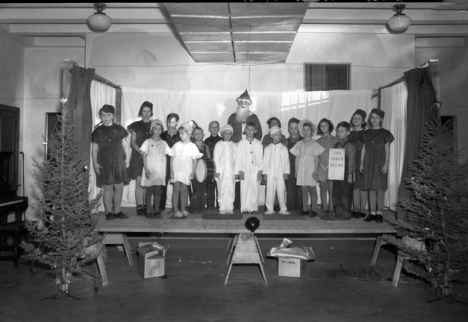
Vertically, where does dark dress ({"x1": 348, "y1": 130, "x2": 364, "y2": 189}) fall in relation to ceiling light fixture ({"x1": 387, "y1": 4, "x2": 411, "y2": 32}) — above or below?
below

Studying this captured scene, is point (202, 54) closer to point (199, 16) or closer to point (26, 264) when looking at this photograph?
point (199, 16)

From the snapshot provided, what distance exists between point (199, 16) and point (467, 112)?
24.1 ft

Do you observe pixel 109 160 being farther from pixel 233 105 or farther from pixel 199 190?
pixel 233 105

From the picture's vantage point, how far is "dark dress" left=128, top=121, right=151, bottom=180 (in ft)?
22.7

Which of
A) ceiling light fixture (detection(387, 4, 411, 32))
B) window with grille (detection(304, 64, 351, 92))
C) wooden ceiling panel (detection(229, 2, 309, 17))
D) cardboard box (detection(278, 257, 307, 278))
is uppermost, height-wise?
ceiling light fixture (detection(387, 4, 411, 32))

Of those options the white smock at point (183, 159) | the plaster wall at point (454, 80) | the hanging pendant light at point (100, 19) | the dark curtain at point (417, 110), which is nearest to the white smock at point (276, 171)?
the white smock at point (183, 159)

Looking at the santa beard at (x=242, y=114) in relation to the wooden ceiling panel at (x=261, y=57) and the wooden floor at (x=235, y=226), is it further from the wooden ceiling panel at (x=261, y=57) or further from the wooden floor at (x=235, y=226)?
the wooden floor at (x=235, y=226)

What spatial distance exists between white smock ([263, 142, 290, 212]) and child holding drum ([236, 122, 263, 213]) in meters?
0.17

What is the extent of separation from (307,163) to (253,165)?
3.14 feet

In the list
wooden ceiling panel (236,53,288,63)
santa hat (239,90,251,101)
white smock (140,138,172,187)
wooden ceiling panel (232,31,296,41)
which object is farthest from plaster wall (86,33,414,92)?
white smock (140,138,172,187)

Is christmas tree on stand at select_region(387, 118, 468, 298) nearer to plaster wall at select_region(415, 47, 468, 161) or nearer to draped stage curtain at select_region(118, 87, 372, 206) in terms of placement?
draped stage curtain at select_region(118, 87, 372, 206)

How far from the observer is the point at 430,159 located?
509cm

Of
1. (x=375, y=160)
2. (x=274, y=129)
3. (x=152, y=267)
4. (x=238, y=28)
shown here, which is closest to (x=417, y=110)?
(x=375, y=160)

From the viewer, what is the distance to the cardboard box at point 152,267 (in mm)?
5445
